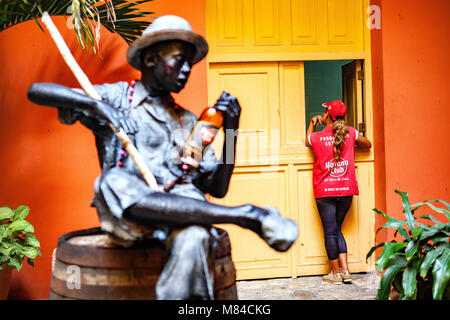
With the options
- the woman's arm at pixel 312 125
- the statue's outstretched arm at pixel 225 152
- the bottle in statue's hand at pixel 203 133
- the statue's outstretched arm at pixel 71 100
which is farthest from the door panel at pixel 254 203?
the statue's outstretched arm at pixel 71 100

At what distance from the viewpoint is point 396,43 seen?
4.14 m

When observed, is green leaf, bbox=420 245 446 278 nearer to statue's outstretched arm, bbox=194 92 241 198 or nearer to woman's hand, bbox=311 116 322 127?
statue's outstretched arm, bbox=194 92 241 198

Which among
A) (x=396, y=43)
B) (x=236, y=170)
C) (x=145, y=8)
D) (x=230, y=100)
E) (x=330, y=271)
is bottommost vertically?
(x=330, y=271)

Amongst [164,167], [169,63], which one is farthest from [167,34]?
[164,167]

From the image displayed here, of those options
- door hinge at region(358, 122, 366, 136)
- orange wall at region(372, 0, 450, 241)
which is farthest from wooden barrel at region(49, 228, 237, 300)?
door hinge at region(358, 122, 366, 136)

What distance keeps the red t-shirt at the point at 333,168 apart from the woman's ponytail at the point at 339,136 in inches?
1.6

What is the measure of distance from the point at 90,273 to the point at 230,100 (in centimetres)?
→ 85

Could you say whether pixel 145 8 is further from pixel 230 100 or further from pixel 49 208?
pixel 230 100

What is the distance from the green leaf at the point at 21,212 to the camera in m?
3.40

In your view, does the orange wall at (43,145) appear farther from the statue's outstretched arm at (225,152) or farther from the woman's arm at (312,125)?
the statue's outstretched arm at (225,152)

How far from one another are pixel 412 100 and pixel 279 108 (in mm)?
1197

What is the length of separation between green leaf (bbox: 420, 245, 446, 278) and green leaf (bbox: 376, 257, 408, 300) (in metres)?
0.15

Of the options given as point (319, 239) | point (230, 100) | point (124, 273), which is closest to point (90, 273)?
point (124, 273)

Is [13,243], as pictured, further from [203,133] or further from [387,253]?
[387,253]
